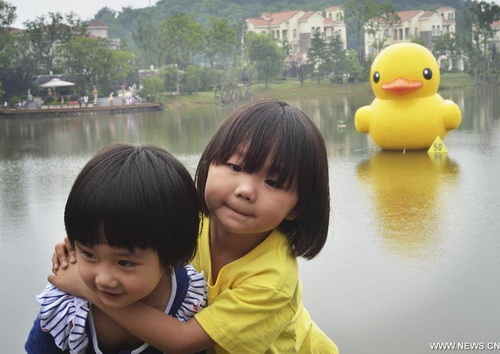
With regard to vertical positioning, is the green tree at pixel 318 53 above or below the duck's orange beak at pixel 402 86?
above

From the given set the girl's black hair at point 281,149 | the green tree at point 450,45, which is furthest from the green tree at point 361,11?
the girl's black hair at point 281,149

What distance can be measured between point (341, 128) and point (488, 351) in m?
11.4

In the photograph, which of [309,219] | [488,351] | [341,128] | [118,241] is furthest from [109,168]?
[341,128]

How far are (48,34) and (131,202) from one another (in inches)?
1163

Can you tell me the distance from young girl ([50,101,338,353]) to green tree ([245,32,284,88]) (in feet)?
107

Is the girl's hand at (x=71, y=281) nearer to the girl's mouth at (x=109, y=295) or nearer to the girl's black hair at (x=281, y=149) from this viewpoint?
the girl's mouth at (x=109, y=295)

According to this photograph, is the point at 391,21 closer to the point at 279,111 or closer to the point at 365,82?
the point at 365,82

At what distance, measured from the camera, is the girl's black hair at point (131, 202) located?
1.31m

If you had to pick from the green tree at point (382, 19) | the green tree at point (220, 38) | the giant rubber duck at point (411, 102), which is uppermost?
the green tree at point (382, 19)

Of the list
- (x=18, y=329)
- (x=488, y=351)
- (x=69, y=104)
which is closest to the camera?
(x=488, y=351)

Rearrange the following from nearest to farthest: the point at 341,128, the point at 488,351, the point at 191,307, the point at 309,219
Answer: the point at 191,307 < the point at 309,219 < the point at 488,351 < the point at 341,128

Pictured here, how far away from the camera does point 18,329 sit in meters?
3.52

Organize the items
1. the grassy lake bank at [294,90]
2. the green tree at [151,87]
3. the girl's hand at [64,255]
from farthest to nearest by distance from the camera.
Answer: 1. the grassy lake bank at [294,90]
2. the green tree at [151,87]
3. the girl's hand at [64,255]

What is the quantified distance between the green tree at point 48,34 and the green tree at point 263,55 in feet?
25.4
